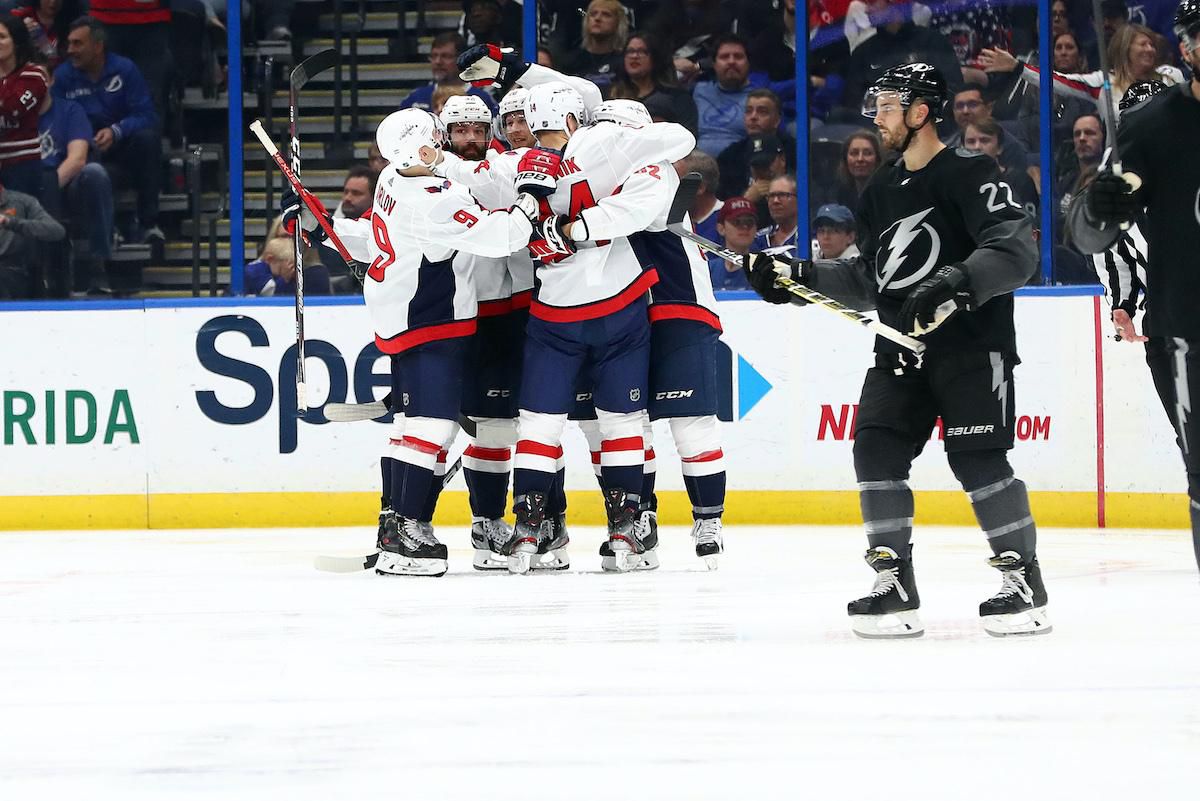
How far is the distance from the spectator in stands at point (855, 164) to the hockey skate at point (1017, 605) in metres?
3.68

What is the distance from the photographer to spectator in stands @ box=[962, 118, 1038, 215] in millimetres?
6836

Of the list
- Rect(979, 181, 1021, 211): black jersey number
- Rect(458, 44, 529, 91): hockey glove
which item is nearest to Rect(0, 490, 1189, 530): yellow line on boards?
Rect(458, 44, 529, 91): hockey glove

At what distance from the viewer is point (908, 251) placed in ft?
11.4

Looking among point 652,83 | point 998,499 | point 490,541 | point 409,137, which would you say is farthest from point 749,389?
point 998,499

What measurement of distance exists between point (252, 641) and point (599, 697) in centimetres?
105

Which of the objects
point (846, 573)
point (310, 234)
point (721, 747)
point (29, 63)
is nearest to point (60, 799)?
point (721, 747)

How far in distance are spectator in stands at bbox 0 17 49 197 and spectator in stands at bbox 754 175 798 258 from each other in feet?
10.1

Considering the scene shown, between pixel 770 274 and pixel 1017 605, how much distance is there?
846 mm

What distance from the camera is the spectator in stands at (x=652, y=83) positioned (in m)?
7.39

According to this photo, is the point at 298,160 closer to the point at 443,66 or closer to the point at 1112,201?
the point at 443,66

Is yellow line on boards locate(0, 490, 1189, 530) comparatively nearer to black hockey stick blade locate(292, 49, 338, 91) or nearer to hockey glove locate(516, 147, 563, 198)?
black hockey stick blade locate(292, 49, 338, 91)

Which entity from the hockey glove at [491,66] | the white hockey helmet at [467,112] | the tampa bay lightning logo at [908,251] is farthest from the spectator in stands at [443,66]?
the tampa bay lightning logo at [908,251]

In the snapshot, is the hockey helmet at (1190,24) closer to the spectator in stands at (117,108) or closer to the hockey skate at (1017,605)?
the hockey skate at (1017,605)

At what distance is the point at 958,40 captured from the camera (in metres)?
7.25
